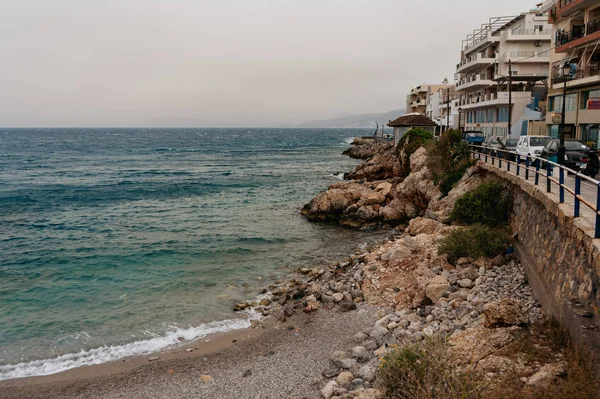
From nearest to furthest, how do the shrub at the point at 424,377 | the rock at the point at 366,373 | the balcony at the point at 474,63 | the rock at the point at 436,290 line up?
the shrub at the point at 424,377
the rock at the point at 366,373
the rock at the point at 436,290
the balcony at the point at 474,63

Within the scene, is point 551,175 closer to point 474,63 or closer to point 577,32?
point 577,32

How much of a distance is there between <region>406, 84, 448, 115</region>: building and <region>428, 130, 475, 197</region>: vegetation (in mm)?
75745

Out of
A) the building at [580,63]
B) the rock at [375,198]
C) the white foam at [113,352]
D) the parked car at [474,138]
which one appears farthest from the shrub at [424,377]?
the parked car at [474,138]

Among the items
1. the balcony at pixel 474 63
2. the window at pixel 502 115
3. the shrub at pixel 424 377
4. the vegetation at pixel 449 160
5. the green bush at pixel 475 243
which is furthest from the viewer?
the balcony at pixel 474 63

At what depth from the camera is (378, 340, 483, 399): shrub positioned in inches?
279

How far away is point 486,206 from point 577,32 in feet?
78.3

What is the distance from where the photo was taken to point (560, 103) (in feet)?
118

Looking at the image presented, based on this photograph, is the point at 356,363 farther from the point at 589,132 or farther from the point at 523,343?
the point at 589,132

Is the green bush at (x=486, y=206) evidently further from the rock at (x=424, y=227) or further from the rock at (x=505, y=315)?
the rock at (x=505, y=315)

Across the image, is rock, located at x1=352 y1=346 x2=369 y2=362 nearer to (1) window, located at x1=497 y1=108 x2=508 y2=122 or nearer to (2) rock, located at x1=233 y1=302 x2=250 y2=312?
(2) rock, located at x1=233 y1=302 x2=250 y2=312

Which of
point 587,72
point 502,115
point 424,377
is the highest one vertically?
point 587,72

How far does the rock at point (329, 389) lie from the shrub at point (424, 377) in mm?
1497

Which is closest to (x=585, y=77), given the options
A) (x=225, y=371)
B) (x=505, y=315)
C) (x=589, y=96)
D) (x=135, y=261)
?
(x=589, y=96)

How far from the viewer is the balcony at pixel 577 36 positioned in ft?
99.8
